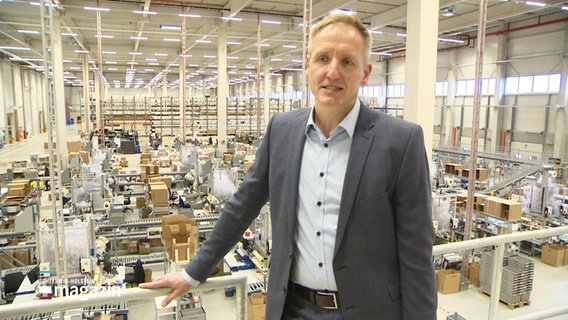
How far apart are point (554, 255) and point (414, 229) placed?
10.5 m

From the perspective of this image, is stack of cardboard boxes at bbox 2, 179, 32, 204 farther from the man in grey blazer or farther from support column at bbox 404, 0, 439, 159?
the man in grey blazer

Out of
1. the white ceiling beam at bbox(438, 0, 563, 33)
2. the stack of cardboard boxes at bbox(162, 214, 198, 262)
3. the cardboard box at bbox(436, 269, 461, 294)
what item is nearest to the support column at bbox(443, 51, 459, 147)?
the white ceiling beam at bbox(438, 0, 563, 33)

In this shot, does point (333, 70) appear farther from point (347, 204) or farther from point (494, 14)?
point (494, 14)

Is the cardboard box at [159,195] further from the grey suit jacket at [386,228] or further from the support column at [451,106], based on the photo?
the support column at [451,106]

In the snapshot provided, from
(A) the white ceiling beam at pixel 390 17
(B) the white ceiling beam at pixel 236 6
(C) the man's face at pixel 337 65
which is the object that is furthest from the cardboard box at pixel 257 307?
(A) the white ceiling beam at pixel 390 17

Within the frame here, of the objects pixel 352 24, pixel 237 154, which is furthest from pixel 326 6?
pixel 352 24

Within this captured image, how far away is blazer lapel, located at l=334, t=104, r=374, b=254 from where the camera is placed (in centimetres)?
129

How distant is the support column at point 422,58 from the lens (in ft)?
25.3

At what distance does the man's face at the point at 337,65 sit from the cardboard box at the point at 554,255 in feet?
34.7

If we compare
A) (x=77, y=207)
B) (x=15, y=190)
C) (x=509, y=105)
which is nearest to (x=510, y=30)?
(x=509, y=105)

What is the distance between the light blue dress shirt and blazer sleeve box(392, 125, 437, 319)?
193mm

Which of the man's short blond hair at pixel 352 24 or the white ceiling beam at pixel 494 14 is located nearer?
the man's short blond hair at pixel 352 24

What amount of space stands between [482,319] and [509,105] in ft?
43.9

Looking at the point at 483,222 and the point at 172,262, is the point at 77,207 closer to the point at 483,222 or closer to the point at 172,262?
the point at 172,262
